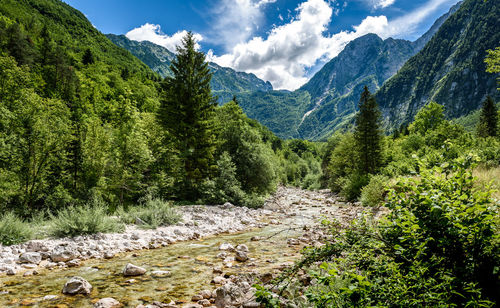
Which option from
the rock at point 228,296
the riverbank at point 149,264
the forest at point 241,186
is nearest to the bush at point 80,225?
the forest at point 241,186

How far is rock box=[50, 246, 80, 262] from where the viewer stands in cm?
740

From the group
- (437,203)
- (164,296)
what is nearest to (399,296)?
(437,203)

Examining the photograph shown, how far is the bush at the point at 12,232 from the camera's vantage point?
7.80 meters

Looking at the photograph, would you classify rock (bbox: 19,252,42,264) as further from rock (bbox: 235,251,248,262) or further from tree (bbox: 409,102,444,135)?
tree (bbox: 409,102,444,135)

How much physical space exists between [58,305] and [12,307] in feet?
2.74

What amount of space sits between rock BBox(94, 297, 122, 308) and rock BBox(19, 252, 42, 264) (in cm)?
398

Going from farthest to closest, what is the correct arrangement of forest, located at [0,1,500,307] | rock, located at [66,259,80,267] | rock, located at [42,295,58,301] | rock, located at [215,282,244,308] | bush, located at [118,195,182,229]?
bush, located at [118,195,182,229] < rock, located at [66,259,80,267] < rock, located at [42,295,58,301] < rock, located at [215,282,244,308] < forest, located at [0,1,500,307]

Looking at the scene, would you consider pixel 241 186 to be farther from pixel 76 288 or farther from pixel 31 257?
pixel 76 288

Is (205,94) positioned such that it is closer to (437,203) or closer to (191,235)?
(191,235)

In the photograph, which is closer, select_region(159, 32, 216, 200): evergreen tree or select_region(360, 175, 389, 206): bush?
select_region(360, 175, 389, 206): bush

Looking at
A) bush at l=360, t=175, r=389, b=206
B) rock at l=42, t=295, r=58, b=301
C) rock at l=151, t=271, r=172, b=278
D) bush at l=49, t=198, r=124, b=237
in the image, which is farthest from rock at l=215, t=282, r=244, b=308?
bush at l=360, t=175, r=389, b=206

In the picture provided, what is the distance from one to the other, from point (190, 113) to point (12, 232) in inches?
657

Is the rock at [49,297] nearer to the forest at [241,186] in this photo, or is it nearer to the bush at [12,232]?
the bush at [12,232]

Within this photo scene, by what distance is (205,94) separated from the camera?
77.8 feet
